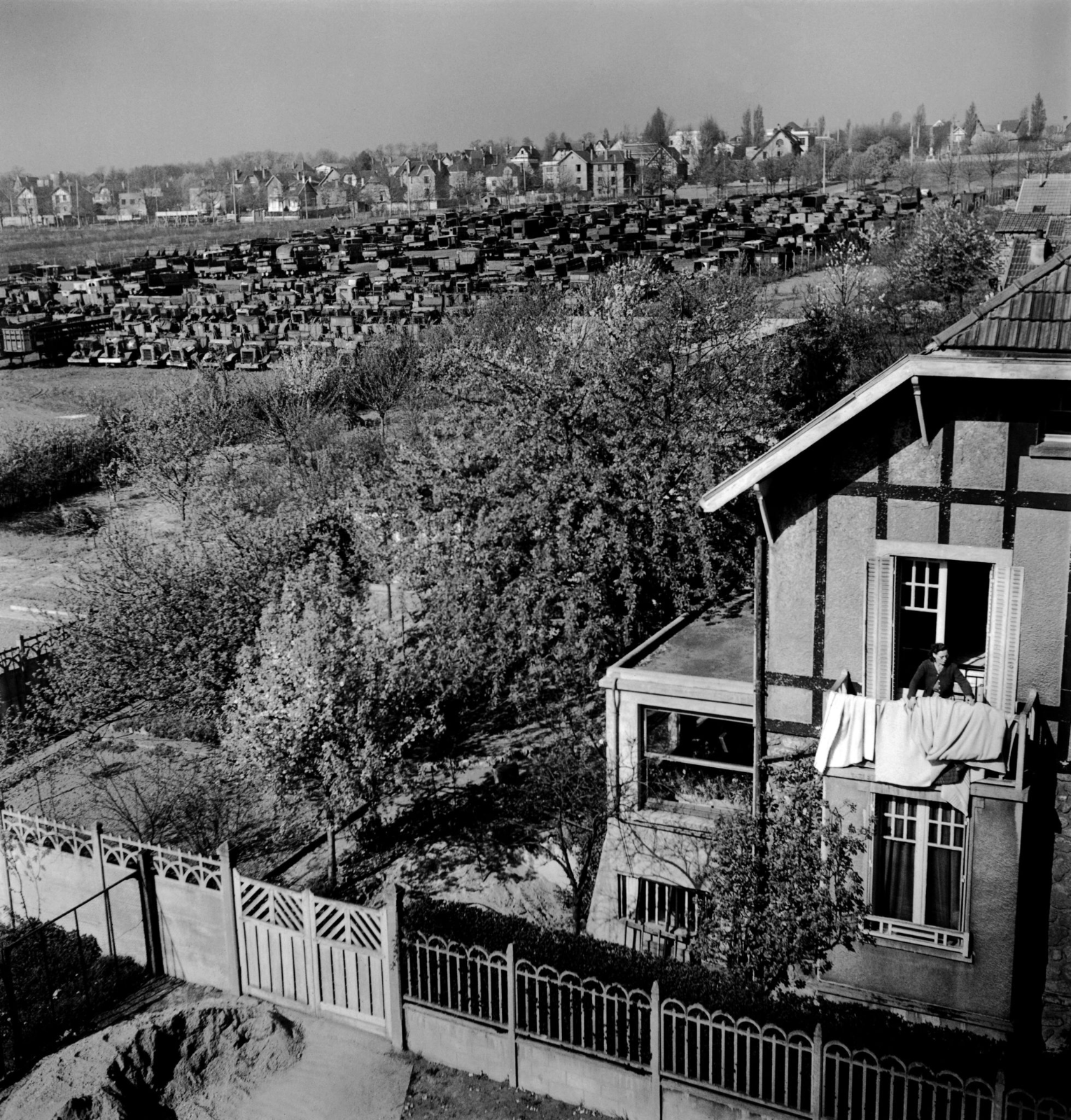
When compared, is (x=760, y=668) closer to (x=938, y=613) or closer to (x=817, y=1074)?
(x=938, y=613)

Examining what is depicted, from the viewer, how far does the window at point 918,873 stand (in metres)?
10.4

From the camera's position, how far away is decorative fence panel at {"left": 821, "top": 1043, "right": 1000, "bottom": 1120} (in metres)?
8.23

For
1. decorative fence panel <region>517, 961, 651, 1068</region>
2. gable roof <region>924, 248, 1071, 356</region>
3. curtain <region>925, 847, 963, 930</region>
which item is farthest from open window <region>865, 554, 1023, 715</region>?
decorative fence panel <region>517, 961, 651, 1068</region>

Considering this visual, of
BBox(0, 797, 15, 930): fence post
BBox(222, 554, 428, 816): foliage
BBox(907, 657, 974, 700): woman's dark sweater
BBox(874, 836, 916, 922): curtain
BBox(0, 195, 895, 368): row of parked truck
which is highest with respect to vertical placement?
BBox(0, 195, 895, 368): row of parked truck

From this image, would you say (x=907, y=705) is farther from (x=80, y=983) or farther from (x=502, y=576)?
(x=80, y=983)

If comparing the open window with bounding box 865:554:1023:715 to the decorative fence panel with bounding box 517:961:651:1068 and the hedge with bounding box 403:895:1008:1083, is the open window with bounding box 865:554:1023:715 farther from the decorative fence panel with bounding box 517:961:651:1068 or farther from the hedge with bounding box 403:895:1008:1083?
the decorative fence panel with bounding box 517:961:651:1068

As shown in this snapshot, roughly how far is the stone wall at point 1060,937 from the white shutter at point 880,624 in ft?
5.45

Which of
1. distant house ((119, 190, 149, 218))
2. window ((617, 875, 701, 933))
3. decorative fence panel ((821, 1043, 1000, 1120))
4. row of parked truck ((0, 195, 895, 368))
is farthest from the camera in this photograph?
distant house ((119, 190, 149, 218))

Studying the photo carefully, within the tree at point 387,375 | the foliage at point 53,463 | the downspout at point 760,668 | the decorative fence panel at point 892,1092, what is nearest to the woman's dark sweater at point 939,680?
the downspout at point 760,668

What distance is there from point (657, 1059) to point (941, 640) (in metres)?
4.28

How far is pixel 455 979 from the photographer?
10.6m

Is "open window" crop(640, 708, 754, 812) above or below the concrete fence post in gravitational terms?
above

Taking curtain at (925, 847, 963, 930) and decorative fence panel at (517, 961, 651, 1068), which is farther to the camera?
curtain at (925, 847, 963, 930)

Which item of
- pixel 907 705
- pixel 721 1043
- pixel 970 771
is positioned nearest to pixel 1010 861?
pixel 970 771
